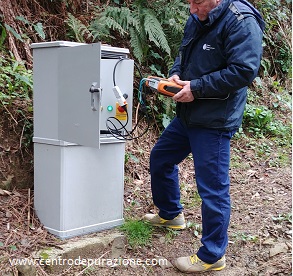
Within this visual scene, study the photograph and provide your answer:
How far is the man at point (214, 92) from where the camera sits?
2469mm

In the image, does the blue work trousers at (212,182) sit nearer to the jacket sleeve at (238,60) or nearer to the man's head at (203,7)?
the jacket sleeve at (238,60)

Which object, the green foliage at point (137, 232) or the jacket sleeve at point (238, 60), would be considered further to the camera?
the green foliage at point (137, 232)

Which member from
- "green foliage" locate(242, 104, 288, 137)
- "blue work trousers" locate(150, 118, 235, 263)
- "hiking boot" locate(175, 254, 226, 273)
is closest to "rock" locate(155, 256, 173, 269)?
"hiking boot" locate(175, 254, 226, 273)

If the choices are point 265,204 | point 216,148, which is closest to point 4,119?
point 216,148

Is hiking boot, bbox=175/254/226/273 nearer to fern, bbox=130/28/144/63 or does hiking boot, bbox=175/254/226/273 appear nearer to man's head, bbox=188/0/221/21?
man's head, bbox=188/0/221/21

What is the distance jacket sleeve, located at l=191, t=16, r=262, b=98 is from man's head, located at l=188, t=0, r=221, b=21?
228mm

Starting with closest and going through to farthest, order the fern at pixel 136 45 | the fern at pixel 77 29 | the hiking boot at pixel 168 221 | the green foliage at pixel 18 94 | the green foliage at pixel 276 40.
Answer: the hiking boot at pixel 168 221 → the green foliage at pixel 18 94 → the fern at pixel 77 29 → the fern at pixel 136 45 → the green foliage at pixel 276 40

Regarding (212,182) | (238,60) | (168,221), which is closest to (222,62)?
(238,60)

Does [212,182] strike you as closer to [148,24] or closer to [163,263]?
[163,263]

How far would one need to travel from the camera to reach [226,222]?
276 centimetres

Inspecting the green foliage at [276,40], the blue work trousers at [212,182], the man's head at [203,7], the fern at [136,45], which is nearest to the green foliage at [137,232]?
the blue work trousers at [212,182]

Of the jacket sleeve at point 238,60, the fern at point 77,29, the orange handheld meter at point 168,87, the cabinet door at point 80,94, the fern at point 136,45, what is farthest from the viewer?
the fern at point 136,45

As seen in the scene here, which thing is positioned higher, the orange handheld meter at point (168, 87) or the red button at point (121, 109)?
the orange handheld meter at point (168, 87)

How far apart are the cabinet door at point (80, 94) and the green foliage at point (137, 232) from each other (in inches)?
36.7
